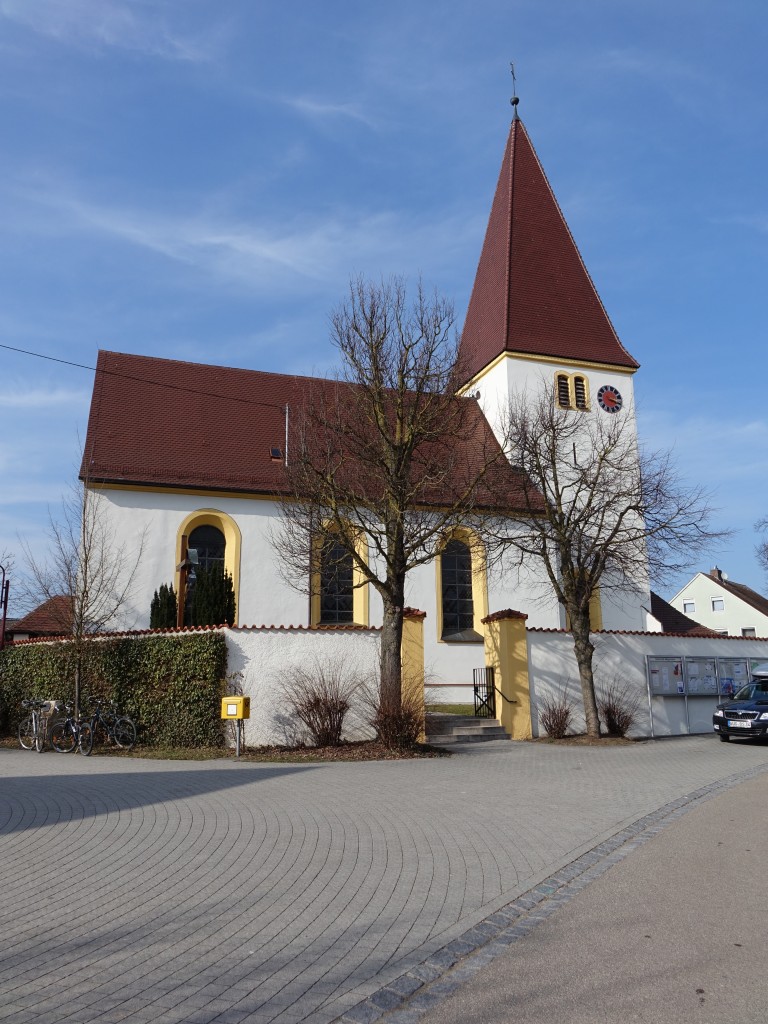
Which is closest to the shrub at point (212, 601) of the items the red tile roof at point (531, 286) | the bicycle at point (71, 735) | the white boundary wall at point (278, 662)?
the white boundary wall at point (278, 662)

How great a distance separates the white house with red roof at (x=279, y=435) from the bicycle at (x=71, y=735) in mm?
4853

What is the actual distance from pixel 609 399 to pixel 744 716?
13.9 m

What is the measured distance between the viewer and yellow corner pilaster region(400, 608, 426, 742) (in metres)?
15.5

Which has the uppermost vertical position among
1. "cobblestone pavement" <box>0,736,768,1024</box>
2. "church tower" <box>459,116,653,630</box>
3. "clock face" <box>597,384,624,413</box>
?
"church tower" <box>459,116,653,630</box>

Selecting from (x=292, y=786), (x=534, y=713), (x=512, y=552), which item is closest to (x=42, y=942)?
(x=292, y=786)

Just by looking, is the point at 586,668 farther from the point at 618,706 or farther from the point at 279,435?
the point at 279,435

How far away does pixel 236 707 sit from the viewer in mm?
13992

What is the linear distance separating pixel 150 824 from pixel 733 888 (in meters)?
5.08

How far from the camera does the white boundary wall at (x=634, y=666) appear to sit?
1773cm

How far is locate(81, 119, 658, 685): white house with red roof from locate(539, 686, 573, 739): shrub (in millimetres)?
4291

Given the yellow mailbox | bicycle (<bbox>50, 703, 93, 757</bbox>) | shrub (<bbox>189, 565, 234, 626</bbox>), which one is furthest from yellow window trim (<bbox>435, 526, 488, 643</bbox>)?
bicycle (<bbox>50, 703, 93, 757</bbox>)

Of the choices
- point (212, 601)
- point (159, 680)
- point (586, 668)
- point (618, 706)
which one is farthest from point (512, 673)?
point (159, 680)

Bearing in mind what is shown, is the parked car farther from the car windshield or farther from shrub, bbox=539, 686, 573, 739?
shrub, bbox=539, 686, 573, 739

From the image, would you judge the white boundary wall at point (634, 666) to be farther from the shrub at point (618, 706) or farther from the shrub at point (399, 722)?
the shrub at point (399, 722)
